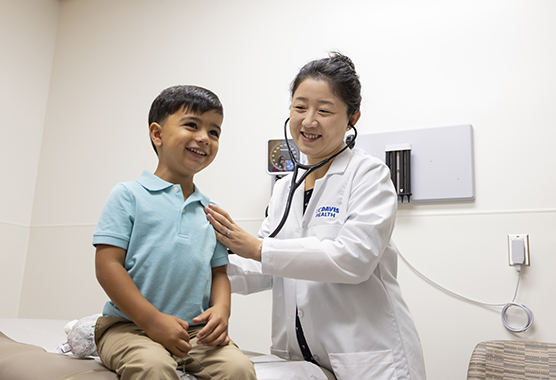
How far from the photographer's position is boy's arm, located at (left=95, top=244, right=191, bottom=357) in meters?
0.94

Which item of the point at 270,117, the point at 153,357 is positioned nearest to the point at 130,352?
the point at 153,357

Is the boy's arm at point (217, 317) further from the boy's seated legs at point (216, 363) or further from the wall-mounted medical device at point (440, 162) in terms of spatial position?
the wall-mounted medical device at point (440, 162)

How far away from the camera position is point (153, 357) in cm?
84

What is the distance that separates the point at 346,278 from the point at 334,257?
0.06 meters

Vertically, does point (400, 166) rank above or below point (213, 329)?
above

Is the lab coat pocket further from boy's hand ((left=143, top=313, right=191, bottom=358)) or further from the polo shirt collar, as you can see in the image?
the polo shirt collar

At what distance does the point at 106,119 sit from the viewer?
111 inches

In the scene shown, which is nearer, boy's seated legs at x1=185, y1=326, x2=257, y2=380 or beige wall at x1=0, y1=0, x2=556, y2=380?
boy's seated legs at x1=185, y1=326, x2=257, y2=380

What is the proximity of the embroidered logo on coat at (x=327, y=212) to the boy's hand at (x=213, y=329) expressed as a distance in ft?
1.34

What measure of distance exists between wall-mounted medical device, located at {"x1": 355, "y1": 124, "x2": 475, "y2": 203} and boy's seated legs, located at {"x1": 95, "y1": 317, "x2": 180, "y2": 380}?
1.35 metres

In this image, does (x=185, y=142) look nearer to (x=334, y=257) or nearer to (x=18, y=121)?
(x=334, y=257)

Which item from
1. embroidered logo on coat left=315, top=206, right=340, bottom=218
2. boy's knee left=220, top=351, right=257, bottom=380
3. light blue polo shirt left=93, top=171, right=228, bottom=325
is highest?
embroidered logo on coat left=315, top=206, right=340, bottom=218

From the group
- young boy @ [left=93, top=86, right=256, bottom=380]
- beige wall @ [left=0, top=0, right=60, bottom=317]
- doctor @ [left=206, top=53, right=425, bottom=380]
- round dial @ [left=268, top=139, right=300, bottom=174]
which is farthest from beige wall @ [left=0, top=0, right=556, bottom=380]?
young boy @ [left=93, top=86, right=256, bottom=380]

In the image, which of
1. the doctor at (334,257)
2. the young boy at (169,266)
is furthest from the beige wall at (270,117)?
the young boy at (169,266)
